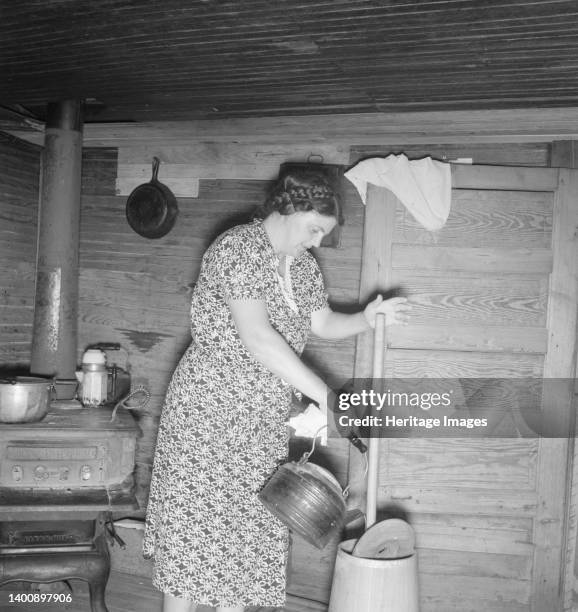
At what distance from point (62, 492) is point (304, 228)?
1.40m

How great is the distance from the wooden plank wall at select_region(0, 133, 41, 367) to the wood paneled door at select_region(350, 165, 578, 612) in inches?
72.1

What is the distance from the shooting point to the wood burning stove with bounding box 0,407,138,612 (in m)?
2.71

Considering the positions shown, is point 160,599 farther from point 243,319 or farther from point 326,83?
point 326,83

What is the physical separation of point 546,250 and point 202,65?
169 cm

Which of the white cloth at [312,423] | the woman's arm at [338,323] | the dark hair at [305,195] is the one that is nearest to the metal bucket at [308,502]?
the white cloth at [312,423]

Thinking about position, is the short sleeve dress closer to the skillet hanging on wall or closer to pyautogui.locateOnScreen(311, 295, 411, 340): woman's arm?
pyautogui.locateOnScreen(311, 295, 411, 340): woman's arm

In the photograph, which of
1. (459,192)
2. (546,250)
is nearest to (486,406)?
(546,250)

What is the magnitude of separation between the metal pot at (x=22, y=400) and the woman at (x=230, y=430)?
1.85 ft

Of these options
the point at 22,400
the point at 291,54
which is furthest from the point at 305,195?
the point at 22,400

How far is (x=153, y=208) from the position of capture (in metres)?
3.73

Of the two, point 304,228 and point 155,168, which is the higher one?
point 155,168

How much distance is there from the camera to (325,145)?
3.52 meters

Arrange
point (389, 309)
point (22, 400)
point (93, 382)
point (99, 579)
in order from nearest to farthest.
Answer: point (389, 309) < point (22, 400) < point (99, 579) < point (93, 382)

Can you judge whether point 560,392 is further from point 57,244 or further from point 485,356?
point 57,244
